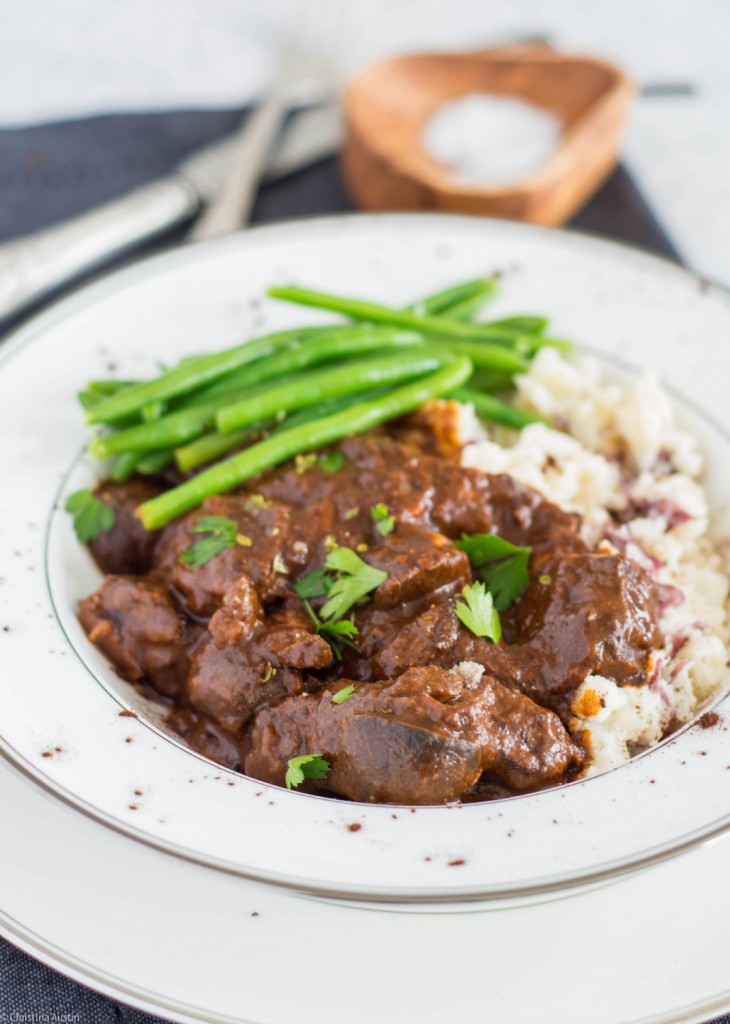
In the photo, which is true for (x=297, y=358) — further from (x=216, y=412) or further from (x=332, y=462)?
(x=332, y=462)

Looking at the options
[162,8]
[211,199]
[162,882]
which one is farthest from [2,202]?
[162,882]

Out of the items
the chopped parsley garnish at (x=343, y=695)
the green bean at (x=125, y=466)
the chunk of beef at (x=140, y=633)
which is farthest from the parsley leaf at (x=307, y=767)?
the green bean at (x=125, y=466)

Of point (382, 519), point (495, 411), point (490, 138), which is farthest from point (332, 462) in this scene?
point (490, 138)

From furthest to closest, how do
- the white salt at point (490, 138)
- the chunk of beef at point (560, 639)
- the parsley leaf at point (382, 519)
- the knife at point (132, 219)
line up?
the white salt at point (490, 138) < the knife at point (132, 219) < the parsley leaf at point (382, 519) < the chunk of beef at point (560, 639)

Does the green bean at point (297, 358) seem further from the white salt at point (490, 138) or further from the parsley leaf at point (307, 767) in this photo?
the white salt at point (490, 138)

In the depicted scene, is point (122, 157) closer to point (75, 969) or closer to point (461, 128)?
point (461, 128)

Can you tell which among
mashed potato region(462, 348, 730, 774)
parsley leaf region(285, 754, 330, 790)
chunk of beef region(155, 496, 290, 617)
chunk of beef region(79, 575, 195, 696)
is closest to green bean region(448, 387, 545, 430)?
mashed potato region(462, 348, 730, 774)
